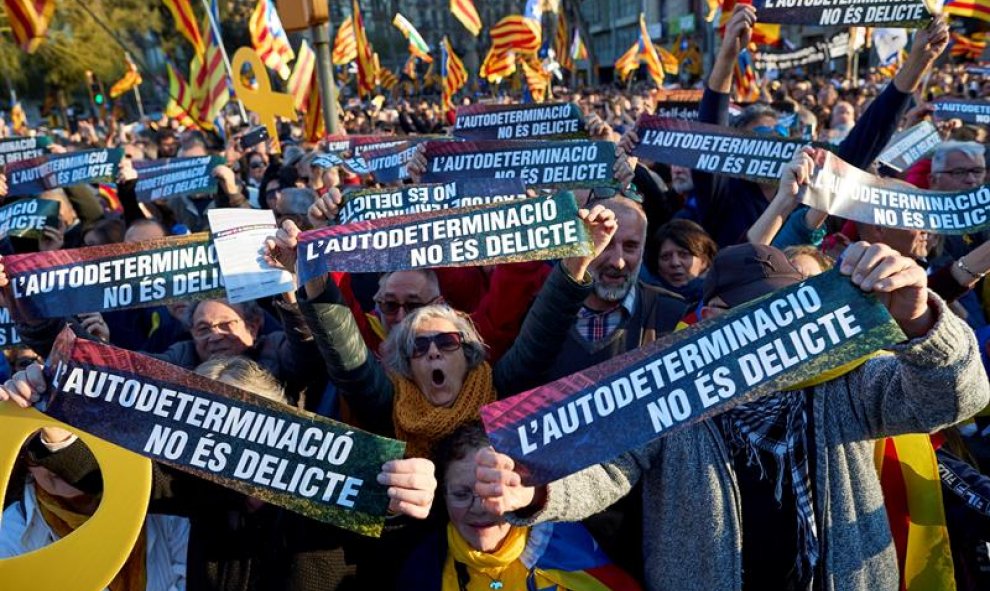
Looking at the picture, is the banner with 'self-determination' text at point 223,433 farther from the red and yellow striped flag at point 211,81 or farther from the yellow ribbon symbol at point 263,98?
the red and yellow striped flag at point 211,81

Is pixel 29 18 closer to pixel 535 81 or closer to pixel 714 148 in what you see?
pixel 535 81

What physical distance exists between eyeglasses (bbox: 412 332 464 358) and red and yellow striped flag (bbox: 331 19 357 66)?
420 inches

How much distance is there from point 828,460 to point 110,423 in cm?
173

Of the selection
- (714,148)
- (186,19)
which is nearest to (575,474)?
(714,148)

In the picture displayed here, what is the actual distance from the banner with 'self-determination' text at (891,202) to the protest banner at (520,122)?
2163 mm

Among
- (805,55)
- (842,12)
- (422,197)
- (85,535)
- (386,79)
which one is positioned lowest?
(386,79)

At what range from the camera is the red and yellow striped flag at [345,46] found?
12.4m

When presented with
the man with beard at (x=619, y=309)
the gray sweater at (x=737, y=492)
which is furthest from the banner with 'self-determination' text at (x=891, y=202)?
the gray sweater at (x=737, y=492)

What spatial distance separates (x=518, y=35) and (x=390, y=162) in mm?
5861

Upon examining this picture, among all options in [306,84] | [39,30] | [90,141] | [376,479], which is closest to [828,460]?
[376,479]

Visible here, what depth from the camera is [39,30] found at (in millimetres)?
7555

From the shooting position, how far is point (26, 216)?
453 centimetres

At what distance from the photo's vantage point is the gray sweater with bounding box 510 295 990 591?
184cm

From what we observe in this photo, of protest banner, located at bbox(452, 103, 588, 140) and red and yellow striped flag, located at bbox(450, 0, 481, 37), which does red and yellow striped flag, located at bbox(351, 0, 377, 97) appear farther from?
protest banner, located at bbox(452, 103, 588, 140)
